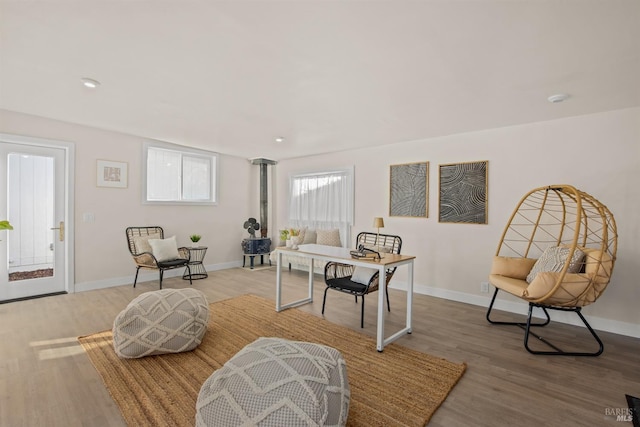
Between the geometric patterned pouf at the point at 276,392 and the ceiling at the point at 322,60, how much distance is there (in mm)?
2054

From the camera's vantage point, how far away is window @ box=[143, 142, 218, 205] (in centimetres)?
521

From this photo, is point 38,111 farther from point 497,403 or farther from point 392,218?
point 497,403

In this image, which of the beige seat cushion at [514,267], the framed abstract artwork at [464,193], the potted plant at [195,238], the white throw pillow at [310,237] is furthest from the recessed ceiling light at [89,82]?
the beige seat cushion at [514,267]

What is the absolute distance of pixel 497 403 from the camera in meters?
1.98

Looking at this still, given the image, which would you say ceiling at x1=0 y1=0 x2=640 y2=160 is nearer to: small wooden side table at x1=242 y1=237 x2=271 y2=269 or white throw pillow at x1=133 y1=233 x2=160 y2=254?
white throw pillow at x1=133 y1=233 x2=160 y2=254

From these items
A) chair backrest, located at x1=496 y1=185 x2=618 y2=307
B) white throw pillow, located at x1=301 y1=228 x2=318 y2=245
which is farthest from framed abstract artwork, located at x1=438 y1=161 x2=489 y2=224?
white throw pillow, located at x1=301 y1=228 x2=318 y2=245

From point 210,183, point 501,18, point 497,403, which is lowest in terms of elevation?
point 497,403

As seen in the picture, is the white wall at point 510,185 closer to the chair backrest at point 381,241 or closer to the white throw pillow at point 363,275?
the chair backrest at point 381,241

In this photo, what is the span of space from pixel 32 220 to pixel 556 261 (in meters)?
6.47

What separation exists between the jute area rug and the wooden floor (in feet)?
0.33

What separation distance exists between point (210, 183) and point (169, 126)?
6.68ft

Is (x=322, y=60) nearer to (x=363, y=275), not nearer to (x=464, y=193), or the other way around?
(x=363, y=275)

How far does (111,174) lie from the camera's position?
15.3ft

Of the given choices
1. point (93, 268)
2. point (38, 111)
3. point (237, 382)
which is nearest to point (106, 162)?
point (38, 111)
